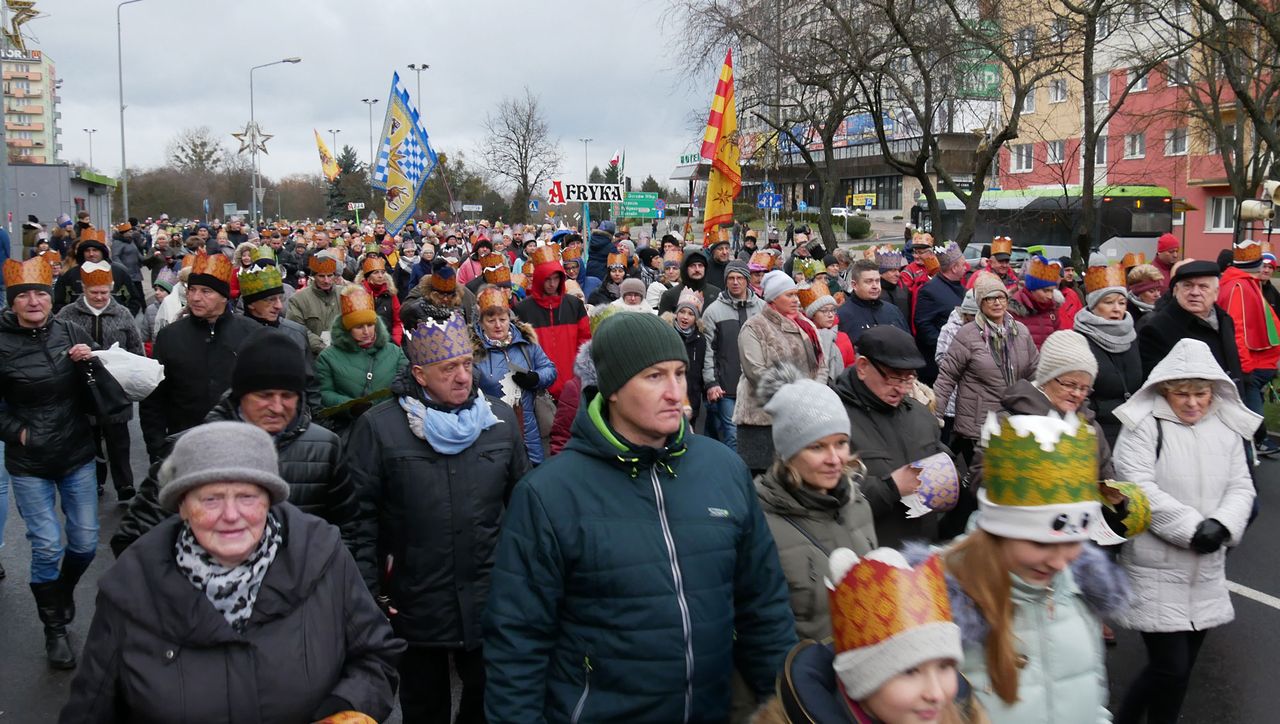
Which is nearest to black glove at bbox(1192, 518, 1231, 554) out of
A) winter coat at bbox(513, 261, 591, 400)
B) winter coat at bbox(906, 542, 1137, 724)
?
winter coat at bbox(906, 542, 1137, 724)

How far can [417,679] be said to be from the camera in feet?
13.6

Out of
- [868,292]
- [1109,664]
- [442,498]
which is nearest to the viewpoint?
[442,498]

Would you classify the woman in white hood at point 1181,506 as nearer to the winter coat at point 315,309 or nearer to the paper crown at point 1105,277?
the paper crown at point 1105,277

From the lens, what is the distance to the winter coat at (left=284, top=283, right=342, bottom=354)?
29.9ft

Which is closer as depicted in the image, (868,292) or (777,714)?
(777,714)

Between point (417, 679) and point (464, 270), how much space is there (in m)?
11.4

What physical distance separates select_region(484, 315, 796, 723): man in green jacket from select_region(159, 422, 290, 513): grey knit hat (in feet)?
2.15

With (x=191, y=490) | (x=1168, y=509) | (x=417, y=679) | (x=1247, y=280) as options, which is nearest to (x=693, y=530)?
(x=191, y=490)

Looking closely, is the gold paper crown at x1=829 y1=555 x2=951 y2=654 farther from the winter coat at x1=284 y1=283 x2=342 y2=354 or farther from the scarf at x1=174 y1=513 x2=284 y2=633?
the winter coat at x1=284 y1=283 x2=342 y2=354

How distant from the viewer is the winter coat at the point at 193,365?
20.9 feet

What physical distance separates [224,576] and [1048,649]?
215cm

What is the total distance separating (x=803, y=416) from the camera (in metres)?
3.36

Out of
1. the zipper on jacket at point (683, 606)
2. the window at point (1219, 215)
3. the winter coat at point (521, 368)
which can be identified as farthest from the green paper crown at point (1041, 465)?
the window at point (1219, 215)

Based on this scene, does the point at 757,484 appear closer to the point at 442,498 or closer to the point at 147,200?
the point at 442,498
